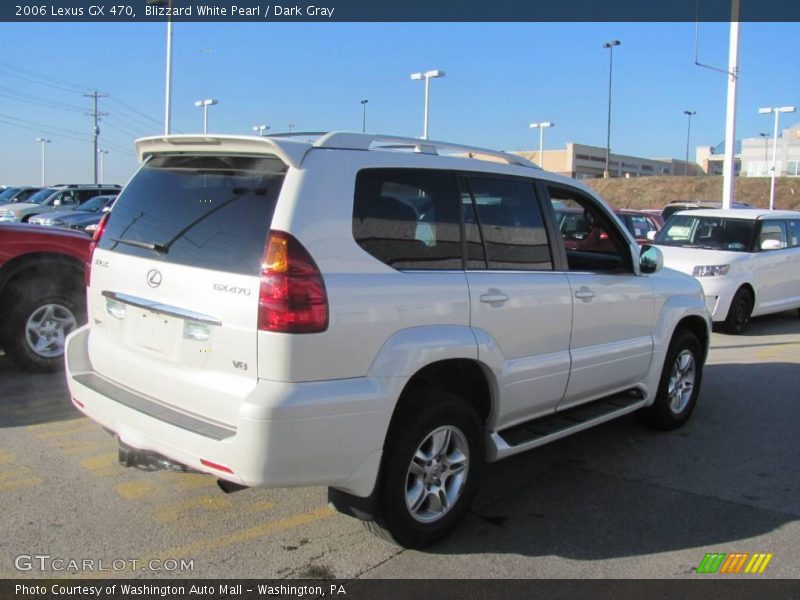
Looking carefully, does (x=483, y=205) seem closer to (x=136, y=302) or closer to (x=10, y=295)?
(x=136, y=302)

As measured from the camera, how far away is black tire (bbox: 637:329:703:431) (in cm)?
553

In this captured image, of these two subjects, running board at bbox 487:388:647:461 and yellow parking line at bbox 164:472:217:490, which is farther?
yellow parking line at bbox 164:472:217:490

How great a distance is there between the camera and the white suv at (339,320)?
9.88 feet

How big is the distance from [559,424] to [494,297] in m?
1.10

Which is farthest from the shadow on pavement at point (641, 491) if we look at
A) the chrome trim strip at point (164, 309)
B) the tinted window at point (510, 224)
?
the chrome trim strip at point (164, 309)

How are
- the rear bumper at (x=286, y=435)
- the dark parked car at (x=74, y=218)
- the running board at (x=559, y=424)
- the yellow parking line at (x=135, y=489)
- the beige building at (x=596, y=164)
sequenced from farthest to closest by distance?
the beige building at (x=596, y=164) → the dark parked car at (x=74, y=218) → the yellow parking line at (x=135, y=489) → the running board at (x=559, y=424) → the rear bumper at (x=286, y=435)

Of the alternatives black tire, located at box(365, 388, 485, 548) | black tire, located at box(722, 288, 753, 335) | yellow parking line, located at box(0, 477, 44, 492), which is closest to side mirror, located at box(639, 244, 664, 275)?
black tire, located at box(365, 388, 485, 548)

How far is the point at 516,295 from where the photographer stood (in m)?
3.95

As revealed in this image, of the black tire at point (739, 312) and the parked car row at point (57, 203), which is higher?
the parked car row at point (57, 203)

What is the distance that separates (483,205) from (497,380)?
3.17 ft

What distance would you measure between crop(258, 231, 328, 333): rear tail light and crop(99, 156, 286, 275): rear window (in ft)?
0.29

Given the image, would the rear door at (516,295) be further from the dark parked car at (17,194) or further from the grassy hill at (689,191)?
the grassy hill at (689,191)

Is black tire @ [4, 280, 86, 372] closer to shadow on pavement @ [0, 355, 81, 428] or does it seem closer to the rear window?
shadow on pavement @ [0, 355, 81, 428]
